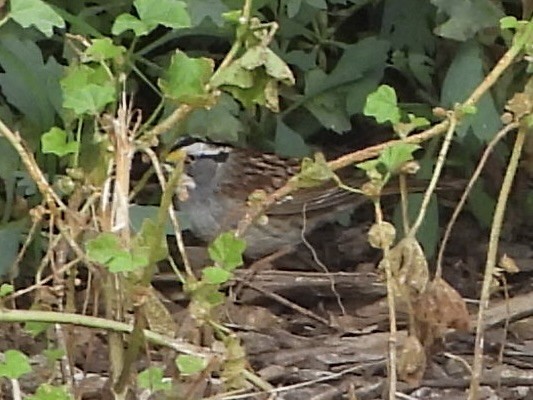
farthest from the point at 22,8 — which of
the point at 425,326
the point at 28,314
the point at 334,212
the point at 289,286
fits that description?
Answer: the point at 334,212

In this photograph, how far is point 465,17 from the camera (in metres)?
3.18

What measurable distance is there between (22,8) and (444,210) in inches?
69.0

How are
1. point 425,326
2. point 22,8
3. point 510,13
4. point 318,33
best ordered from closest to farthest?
point 22,8 → point 425,326 → point 510,13 → point 318,33

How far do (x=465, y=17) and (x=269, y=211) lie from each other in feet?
2.69

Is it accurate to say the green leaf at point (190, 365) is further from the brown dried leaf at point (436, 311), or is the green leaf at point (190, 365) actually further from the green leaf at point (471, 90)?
the green leaf at point (471, 90)

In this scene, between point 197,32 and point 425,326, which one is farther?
Result: point 197,32

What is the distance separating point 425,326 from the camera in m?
2.48

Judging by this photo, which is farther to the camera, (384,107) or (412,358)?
(412,358)

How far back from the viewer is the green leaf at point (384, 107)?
2.32 metres

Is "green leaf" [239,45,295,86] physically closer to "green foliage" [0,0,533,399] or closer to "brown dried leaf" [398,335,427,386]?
"green foliage" [0,0,533,399]

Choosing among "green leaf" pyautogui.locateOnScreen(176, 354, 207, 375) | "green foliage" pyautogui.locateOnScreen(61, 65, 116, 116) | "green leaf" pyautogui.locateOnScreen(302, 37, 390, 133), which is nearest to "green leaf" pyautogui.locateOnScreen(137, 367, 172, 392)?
"green leaf" pyautogui.locateOnScreen(176, 354, 207, 375)

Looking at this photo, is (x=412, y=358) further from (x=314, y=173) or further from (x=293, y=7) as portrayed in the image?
(x=293, y=7)

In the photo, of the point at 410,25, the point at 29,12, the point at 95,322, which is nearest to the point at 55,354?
the point at 95,322

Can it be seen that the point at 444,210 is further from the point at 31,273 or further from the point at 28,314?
the point at 28,314
